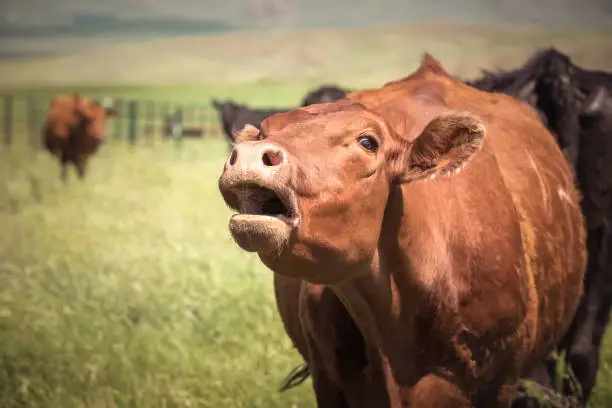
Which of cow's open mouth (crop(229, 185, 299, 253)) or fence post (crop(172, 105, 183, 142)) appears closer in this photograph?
cow's open mouth (crop(229, 185, 299, 253))

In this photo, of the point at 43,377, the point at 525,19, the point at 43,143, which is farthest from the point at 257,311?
the point at 43,143

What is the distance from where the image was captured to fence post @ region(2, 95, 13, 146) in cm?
443

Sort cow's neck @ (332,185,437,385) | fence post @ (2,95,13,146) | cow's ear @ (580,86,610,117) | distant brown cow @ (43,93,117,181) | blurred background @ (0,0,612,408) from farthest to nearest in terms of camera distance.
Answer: distant brown cow @ (43,93,117,181), fence post @ (2,95,13,146), blurred background @ (0,0,612,408), cow's ear @ (580,86,610,117), cow's neck @ (332,185,437,385)

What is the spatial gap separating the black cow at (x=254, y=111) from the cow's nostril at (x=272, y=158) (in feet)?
5.38

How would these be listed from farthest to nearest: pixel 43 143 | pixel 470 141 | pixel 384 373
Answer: pixel 43 143, pixel 384 373, pixel 470 141

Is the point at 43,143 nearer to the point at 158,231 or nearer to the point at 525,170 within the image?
the point at 158,231

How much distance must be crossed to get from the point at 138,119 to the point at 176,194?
68 centimetres

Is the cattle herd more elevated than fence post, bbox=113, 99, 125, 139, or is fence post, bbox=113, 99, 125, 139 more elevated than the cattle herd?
the cattle herd

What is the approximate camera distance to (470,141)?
1615mm

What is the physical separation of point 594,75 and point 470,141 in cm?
161

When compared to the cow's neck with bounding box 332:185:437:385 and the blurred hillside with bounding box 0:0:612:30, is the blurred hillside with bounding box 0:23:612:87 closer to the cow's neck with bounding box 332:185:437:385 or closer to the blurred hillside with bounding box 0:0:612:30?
the blurred hillside with bounding box 0:0:612:30

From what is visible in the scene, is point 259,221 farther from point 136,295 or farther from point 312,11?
point 312,11

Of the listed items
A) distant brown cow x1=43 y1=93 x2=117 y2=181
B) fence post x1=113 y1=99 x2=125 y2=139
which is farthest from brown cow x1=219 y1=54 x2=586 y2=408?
distant brown cow x1=43 y1=93 x2=117 y2=181

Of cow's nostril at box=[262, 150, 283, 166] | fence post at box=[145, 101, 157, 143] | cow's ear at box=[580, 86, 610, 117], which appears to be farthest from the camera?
fence post at box=[145, 101, 157, 143]
